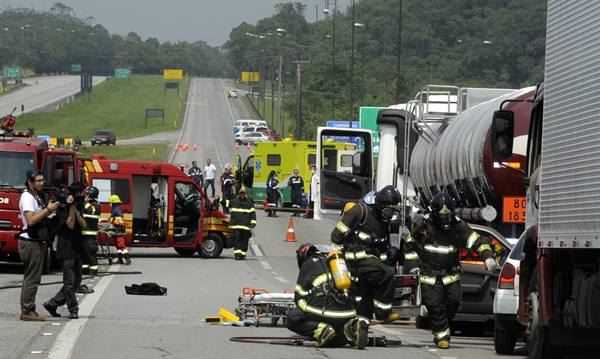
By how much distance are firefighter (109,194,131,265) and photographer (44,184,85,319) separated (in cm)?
1205

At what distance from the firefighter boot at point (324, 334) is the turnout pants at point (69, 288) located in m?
3.82

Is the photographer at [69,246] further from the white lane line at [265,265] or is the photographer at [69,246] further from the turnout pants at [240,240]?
the turnout pants at [240,240]

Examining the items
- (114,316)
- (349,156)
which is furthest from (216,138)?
(114,316)

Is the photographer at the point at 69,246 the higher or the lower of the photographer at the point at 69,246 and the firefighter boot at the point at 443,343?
the higher

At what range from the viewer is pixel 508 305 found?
1398 centimetres

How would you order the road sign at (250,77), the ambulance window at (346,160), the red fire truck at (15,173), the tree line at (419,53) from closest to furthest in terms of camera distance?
the red fire truck at (15,173)
the ambulance window at (346,160)
the tree line at (419,53)
the road sign at (250,77)

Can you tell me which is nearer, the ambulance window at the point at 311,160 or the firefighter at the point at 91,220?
the firefighter at the point at 91,220

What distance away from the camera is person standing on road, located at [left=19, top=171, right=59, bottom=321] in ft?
53.2

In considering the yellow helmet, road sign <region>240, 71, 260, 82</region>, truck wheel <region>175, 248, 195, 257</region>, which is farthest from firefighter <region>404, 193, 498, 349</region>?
road sign <region>240, 71, 260, 82</region>

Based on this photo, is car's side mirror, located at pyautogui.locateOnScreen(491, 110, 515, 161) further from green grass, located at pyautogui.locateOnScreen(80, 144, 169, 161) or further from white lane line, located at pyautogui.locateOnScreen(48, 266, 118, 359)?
green grass, located at pyautogui.locateOnScreen(80, 144, 169, 161)

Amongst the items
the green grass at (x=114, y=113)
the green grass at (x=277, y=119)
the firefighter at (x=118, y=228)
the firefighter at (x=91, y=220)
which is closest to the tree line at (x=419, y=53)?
the green grass at (x=277, y=119)

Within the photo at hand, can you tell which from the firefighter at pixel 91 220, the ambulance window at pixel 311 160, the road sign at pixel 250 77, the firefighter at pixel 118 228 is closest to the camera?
the firefighter at pixel 91 220

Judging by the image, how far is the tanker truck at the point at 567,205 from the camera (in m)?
10.2

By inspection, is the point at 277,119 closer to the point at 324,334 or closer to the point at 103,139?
the point at 103,139
